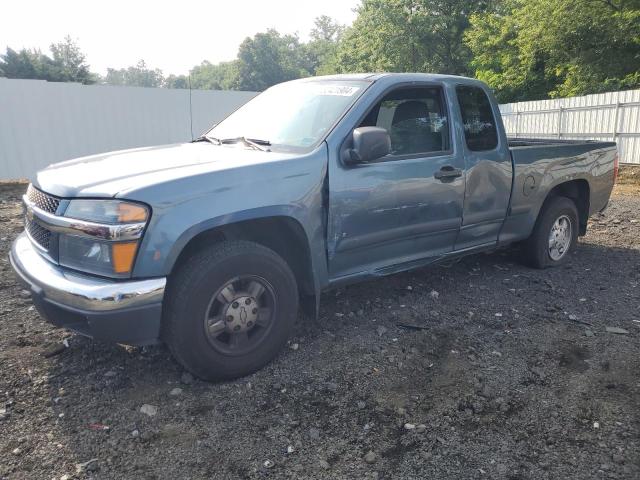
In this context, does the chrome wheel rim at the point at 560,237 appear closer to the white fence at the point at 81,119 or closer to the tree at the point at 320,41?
the white fence at the point at 81,119

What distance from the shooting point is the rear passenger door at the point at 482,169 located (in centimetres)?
448

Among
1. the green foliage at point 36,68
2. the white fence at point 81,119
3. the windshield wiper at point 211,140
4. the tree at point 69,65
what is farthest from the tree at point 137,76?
the windshield wiper at point 211,140

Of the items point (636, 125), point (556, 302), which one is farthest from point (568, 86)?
point (556, 302)

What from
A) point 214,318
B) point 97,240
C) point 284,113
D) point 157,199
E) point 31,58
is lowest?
point 214,318

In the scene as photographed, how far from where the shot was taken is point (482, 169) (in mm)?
4520

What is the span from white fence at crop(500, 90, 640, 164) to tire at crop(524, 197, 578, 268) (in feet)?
26.7

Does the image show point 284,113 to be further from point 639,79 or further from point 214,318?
point 639,79

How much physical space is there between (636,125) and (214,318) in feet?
46.8

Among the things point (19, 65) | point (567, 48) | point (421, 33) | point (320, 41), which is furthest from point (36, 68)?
point (320, 41)

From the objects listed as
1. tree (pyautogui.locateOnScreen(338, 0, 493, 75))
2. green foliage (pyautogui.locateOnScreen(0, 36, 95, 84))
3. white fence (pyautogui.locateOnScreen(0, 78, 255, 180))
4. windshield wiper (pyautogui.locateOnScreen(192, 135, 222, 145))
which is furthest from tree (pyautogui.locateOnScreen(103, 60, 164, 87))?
windshield wiper (pyautogui.locateOnScreen(192, 135, 222, 145))

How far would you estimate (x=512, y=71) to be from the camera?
2523 centimetres

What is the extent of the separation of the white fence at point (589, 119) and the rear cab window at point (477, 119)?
922 centimetres

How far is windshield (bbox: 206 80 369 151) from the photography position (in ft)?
12.3

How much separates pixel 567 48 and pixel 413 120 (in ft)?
66.8
